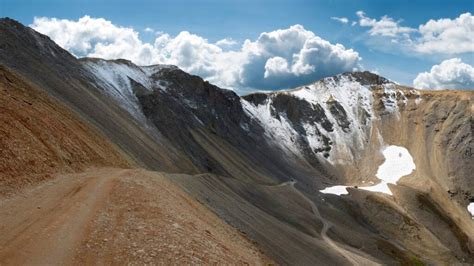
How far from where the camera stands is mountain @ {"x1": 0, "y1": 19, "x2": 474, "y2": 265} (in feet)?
178

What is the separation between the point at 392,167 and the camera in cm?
13725

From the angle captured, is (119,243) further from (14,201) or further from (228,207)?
(228,207)

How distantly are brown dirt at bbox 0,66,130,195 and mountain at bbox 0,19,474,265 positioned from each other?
0.33 meters

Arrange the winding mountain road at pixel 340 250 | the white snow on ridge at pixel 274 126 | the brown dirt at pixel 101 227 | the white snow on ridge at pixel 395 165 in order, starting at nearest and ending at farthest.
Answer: the brown dirt at pixel 101 227, the winding mountain road at pixel 340 250, the white snow on ridge at pixel 395 165, the white snow on ridge at pixel 274 126

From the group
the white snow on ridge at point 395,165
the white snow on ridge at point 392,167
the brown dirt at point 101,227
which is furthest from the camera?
the white snow on ridge at point 395,165

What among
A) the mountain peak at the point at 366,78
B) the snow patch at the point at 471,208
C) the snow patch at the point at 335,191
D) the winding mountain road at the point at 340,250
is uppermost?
the mountain peak at the point at 366,78

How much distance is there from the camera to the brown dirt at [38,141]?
90.3ft

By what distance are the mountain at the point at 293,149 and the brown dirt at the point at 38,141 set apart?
0.33 metres

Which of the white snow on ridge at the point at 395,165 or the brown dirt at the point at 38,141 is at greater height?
the white snow on ridge at the point at 395,165

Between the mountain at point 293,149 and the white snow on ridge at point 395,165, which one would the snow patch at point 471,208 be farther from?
the white snow on ridge at point 395,165

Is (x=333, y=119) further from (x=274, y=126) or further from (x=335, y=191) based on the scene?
(x=335, y=191)

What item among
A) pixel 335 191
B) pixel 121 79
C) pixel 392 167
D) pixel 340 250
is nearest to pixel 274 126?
pixel 392 167

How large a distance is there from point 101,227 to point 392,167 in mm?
128333

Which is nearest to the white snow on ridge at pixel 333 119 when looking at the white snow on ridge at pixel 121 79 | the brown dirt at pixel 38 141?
the white snow on ridge at pixel 121 79
